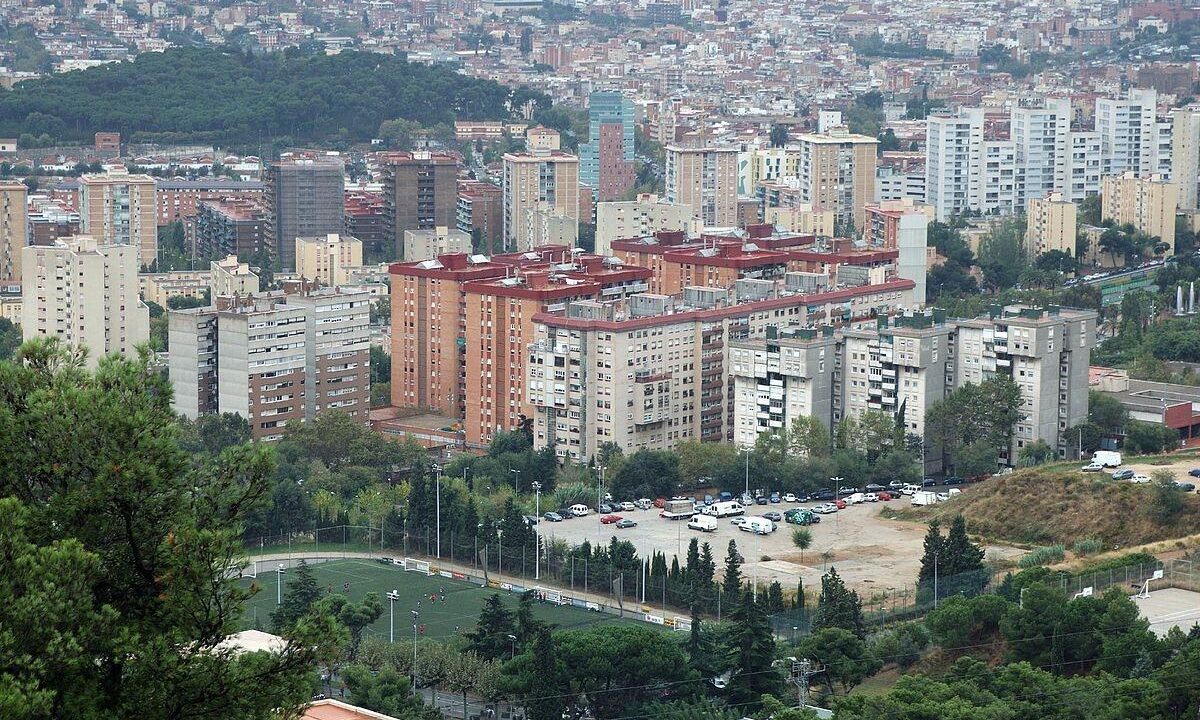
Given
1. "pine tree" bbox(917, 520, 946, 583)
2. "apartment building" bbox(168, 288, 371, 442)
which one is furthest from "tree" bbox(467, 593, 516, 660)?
"apartment building" bbox(168, 288, 371, 442)

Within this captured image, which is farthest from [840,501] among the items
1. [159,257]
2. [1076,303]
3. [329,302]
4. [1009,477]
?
[159,257]

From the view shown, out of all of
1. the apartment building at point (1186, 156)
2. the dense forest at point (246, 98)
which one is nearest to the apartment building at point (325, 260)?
the apartment building at point (1186, 156)

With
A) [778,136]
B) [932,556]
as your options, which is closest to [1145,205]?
[778,136]

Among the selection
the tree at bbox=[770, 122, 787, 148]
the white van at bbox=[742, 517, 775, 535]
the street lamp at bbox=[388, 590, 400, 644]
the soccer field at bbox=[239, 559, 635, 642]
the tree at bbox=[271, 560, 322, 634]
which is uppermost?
the tree at bbox=[770, 122, 787, 148]

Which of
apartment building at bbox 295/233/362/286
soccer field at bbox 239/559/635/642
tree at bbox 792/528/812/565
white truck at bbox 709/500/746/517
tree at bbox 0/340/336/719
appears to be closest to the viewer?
tree at bbox 0/340/336/719

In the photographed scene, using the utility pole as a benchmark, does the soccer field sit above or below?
below

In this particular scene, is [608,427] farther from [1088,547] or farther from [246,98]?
[246,98]

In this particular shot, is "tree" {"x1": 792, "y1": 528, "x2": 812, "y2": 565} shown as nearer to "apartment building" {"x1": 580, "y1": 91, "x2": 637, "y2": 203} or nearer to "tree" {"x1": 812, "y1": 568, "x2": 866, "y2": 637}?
"tree" {"x1": 812, "y1": 568, "x2": 866, "y2": 637}
